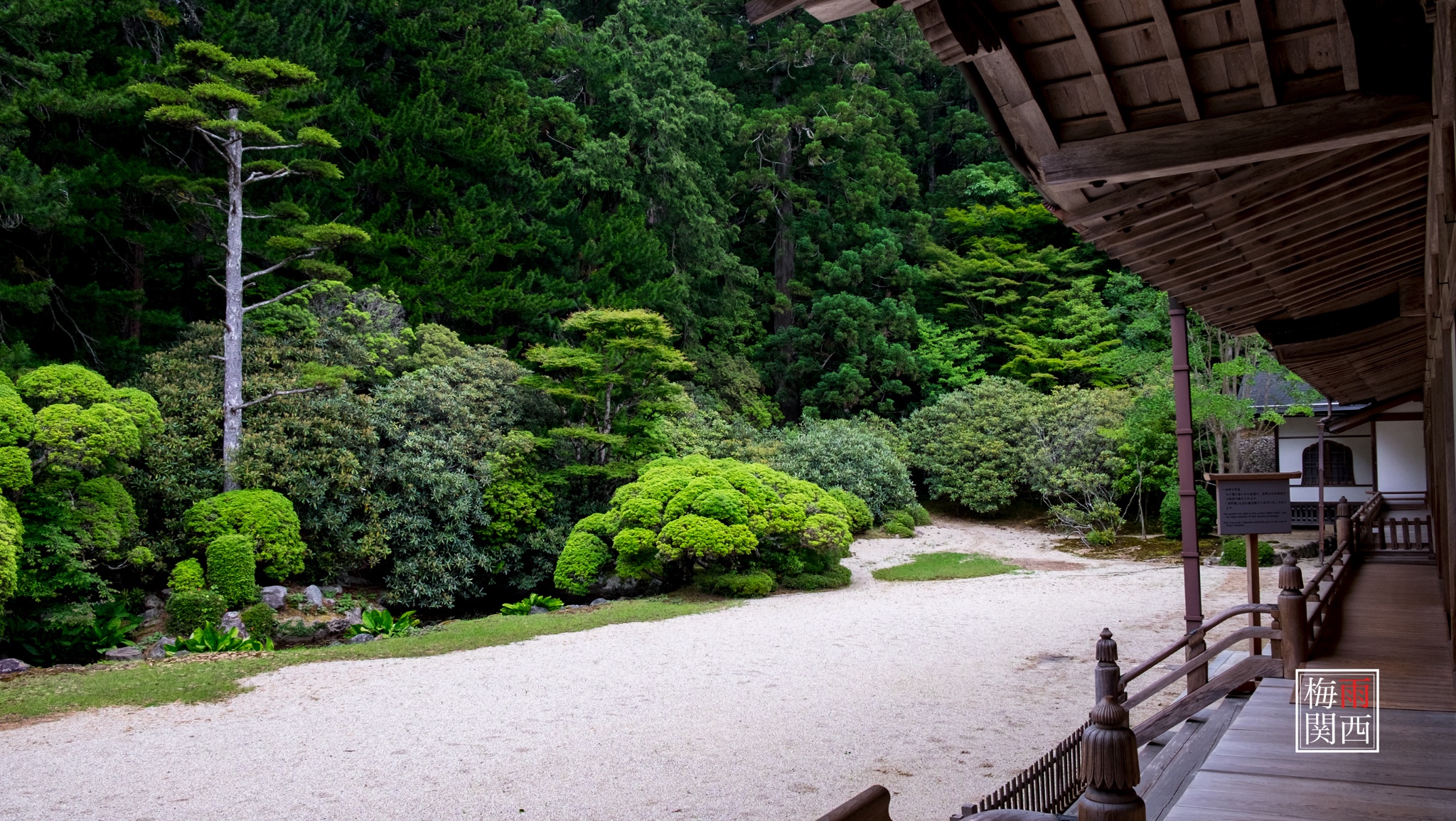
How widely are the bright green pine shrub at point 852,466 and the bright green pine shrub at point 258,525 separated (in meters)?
9.94

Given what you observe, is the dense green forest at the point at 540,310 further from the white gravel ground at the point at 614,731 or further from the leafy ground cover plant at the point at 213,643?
the white gravel ground at the point at 614,731

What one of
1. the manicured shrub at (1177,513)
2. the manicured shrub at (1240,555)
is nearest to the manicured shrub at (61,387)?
the manicured shrub at (1240,555)

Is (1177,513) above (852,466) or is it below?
below

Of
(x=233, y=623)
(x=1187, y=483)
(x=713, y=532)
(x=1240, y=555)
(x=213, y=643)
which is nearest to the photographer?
(x=1187, y=483)

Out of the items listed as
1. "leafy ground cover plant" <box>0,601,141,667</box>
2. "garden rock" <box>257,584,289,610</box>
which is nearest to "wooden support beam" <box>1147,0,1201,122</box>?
"leafy ground cover plant" <box>0,601,141,667</box>

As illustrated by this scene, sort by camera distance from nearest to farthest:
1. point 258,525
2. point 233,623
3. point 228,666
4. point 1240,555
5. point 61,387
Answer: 1. point 228,666
2. point 61,387
3. point 233,623
4. point 258,525
5. point 1240,555

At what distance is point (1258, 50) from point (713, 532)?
10510 mm

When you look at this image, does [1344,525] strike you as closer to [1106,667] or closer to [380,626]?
[1106,667]

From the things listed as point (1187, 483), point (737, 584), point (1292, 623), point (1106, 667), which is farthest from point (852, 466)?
point (1106, 667)

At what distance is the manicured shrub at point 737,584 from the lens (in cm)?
1291

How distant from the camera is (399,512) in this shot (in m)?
13.1

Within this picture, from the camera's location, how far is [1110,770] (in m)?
2.45

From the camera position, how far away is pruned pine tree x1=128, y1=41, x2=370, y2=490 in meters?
12.5

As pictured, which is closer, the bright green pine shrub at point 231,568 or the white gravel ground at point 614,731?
the white gravel ground at point 614,731
